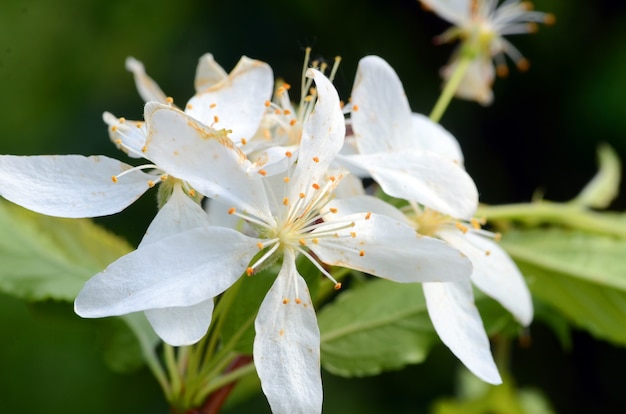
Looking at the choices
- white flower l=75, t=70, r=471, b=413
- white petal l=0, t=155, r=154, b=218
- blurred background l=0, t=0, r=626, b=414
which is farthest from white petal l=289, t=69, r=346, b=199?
blurred background l=0, t=0, r=626, b=414

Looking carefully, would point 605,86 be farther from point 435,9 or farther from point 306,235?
point 306,235

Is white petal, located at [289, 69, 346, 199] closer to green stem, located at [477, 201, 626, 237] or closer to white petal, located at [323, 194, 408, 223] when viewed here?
white petal, located at [323, 194, 408, 223]

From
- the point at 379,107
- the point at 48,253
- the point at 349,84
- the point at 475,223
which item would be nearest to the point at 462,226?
the point at 475,223

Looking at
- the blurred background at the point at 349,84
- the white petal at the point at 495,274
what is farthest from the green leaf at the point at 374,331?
the blurred background at the point at 349,84

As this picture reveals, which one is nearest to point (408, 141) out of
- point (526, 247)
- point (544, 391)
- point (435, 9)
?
point (526, 247)

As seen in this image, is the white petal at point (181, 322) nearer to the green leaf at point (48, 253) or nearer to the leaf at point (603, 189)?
the green leaf at point (48, 253)

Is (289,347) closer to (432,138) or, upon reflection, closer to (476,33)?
(432,138)

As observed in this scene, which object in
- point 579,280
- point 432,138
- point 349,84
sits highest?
point 432,138
